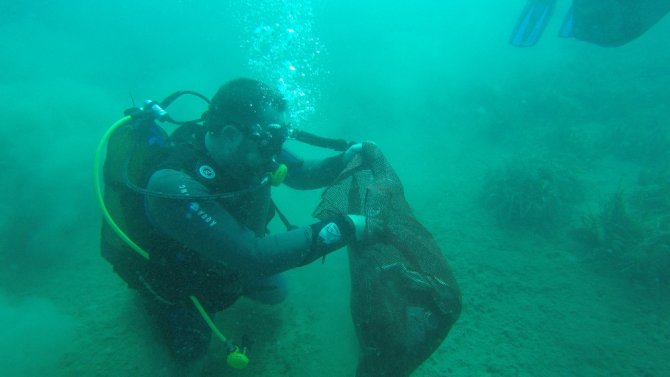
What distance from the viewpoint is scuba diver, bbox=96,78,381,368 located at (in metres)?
2.07

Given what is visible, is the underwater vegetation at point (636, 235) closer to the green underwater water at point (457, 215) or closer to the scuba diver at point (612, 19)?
the green underwater water at point (457, 215)

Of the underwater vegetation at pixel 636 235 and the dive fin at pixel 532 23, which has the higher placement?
the dive fin at pixel 532 23

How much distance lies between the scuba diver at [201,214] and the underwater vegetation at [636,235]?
392 cm

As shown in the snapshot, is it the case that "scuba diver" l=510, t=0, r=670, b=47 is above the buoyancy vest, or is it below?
above

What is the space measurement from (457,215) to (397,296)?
4016 millimetres

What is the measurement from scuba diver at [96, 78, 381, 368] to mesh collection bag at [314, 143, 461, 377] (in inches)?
6.8

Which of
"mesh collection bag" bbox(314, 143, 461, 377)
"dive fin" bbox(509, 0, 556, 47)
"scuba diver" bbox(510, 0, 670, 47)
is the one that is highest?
"dive fin" bbox(509, 0, 556, 47)

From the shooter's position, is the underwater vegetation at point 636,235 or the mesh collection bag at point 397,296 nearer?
the mesh collection bag at point 397,296

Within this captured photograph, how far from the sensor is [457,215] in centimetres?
562

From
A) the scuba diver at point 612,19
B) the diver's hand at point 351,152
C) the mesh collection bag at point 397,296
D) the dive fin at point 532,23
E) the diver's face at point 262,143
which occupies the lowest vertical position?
the mesh collection bag at point 397,296

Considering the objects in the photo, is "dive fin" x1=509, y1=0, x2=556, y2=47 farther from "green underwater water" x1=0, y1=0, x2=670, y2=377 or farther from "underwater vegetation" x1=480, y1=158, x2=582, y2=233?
"underwater vegetation" x1=480, y1=158, x2=582, y2=233

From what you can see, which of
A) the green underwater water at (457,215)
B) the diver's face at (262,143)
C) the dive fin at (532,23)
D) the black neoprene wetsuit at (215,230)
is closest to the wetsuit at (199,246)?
the black neoprene wetsuit at (215,230)

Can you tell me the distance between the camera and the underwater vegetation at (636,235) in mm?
3869

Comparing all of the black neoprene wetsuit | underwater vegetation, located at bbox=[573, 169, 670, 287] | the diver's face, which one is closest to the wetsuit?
the black neoprene wetsuit
